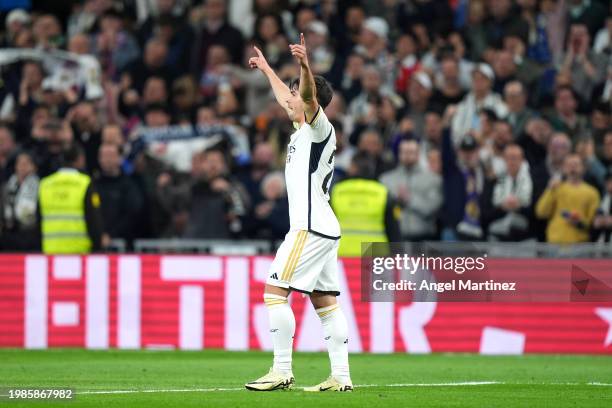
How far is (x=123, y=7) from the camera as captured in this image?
23.6 m

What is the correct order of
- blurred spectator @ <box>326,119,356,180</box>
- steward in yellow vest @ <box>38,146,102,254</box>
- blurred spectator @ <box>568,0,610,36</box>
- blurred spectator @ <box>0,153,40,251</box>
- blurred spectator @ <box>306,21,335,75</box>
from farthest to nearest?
blurred spectator @ <box>306,21,335,75</box> < blurred spectator @ <box>568,0,610,36</box> < blurred spectator @ <box>326,119,356,180</box> < blurred spectator @ <box>0,153,40,251</box> < steward in yellow vest @ <box>38,146,102,254</box>

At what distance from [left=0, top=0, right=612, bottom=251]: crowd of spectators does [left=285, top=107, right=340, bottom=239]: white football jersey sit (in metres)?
7.12

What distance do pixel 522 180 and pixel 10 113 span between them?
8.30 meters

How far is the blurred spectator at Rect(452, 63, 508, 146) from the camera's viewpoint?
19.1 meters

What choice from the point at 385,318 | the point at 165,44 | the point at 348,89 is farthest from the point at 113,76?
the point at 385,318

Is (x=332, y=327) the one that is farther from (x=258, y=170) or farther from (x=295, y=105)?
(x=258, y=170)

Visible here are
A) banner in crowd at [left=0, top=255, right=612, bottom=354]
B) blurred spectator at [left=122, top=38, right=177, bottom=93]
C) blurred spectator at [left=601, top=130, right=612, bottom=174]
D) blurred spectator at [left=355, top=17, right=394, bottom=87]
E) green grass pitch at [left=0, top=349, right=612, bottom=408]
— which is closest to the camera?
green grass pitch at [left=0, top=349, right=612, bottom=408]

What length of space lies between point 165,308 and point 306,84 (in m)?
7.27

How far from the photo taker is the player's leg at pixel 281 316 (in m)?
10.4

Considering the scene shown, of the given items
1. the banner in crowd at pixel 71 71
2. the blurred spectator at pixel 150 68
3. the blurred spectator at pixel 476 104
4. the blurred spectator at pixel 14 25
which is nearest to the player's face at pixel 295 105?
the blurred spectator at pixel 476 104

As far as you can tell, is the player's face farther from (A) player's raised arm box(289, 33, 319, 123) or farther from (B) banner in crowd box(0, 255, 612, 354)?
(B) banner in crowd box(0, 255, 612, 354)

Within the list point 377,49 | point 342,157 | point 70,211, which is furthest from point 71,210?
point 377,49

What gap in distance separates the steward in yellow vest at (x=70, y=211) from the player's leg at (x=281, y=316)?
21.2 ft

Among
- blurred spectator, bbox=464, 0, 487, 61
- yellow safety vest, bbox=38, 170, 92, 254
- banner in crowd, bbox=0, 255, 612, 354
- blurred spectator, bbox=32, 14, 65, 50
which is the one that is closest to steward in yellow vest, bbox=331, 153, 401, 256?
banner in crowd, bbox=0, 255, 612, 354
